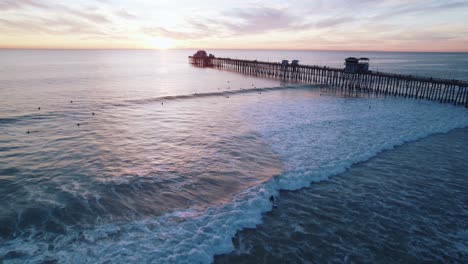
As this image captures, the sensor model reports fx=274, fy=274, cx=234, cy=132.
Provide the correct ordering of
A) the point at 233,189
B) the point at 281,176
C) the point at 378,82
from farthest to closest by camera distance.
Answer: the point at 378,82, the point at 281,176, the point at 233,189

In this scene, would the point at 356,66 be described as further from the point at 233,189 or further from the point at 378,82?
the point at 233,189

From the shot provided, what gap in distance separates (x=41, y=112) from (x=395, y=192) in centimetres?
2842

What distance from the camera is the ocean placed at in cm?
800

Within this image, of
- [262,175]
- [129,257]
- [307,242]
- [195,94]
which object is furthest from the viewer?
[195,94]

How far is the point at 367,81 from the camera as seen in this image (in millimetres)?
45250

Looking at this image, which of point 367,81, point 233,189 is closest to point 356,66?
point 367,81

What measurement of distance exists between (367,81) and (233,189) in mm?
41791

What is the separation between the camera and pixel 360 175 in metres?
12.8

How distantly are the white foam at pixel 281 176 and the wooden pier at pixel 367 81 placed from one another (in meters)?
4.69

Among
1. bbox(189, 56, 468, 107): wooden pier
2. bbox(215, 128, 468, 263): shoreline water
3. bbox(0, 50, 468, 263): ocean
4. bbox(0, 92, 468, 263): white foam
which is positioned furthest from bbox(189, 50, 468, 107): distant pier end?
bbox(215, 128, 468, 263): shoreline water

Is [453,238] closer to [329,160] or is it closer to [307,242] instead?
[307,242]

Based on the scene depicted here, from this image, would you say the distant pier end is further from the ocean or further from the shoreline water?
the shoreline water

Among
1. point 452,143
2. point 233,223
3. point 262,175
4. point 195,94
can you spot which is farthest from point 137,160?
point 195,94

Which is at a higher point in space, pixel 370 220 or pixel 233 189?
pixel 233 189
